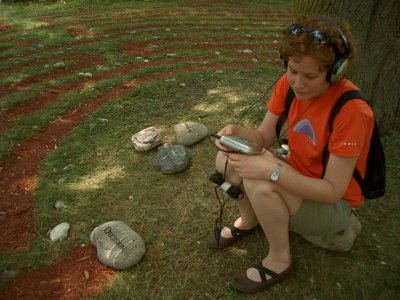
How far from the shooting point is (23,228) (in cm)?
316

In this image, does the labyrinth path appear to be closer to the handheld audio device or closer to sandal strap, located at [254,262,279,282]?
sandal strap, located at [254,262,279,282]

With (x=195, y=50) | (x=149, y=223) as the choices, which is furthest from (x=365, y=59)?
(x=195, y=50)

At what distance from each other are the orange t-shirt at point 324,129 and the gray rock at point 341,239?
348 mm

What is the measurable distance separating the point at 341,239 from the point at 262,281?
2.26 feet

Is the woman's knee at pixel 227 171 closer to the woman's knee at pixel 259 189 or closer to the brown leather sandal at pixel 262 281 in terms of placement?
the woman's knee at pixel 259 189

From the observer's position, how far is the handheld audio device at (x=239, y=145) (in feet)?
7.22

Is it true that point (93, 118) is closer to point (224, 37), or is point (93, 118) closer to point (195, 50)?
point (195, 50)

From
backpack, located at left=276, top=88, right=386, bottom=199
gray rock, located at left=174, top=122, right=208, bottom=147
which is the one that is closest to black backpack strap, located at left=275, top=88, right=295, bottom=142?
backpack, located at left=276, top=88, right=386, bottom=199

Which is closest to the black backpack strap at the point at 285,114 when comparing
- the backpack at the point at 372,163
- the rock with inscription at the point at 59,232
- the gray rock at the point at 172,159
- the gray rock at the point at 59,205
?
the backpack at the point at 372,163

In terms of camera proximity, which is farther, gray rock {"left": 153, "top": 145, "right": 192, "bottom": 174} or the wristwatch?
gray rock {"left": 153, "top": 145, "right": 192, "bottom": 174}

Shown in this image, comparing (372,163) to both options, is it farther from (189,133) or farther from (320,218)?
(189,133)

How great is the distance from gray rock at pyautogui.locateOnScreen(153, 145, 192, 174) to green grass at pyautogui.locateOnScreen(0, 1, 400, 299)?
9 centimetres

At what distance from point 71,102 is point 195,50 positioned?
3.15m

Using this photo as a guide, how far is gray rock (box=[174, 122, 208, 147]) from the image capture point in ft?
13.5
